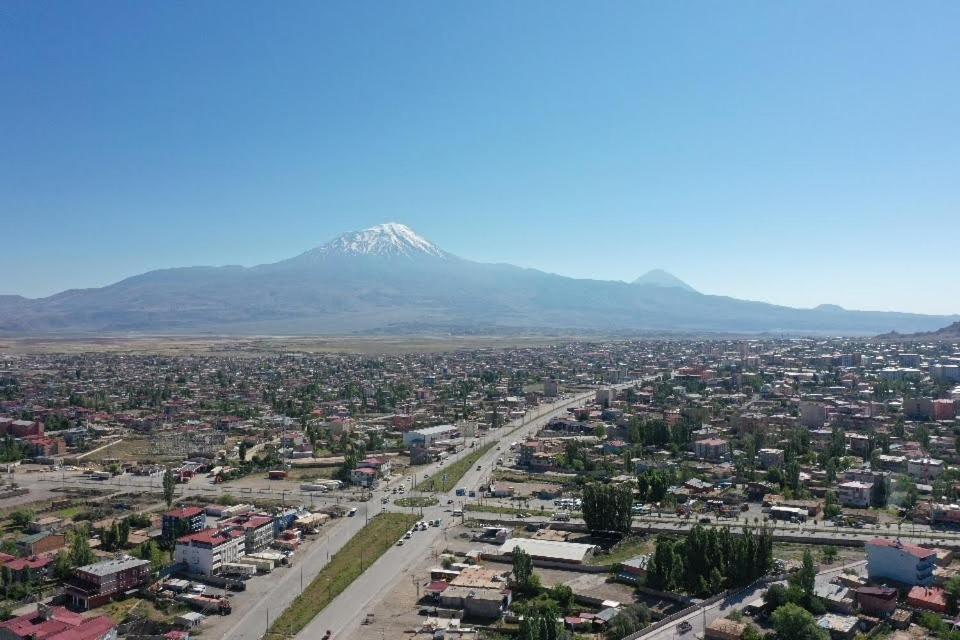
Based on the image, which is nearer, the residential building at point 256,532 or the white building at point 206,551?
the white building at point 206,551

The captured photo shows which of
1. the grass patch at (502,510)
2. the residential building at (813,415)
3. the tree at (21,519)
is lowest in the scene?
the grass patch at (502,510)

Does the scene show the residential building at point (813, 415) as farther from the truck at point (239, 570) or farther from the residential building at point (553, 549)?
the truck at point (239, 570)

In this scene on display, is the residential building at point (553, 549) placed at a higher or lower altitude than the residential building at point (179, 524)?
lower

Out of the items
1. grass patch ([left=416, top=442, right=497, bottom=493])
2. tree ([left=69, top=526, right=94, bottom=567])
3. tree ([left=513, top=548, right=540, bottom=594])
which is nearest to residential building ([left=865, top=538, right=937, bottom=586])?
tree ([left=513, top=548, right=540, bottom=594])

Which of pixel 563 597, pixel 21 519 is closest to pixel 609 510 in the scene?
pixel 563 597

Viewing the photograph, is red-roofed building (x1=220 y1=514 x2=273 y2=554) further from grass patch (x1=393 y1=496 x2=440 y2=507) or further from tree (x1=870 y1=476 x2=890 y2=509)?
tree (x1=870 y1=476 x2=890 y2=509)

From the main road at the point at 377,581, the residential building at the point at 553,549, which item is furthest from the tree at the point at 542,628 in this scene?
the residential building at the point at 553,549

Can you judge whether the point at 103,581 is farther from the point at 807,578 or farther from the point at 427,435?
the point at 427,435
